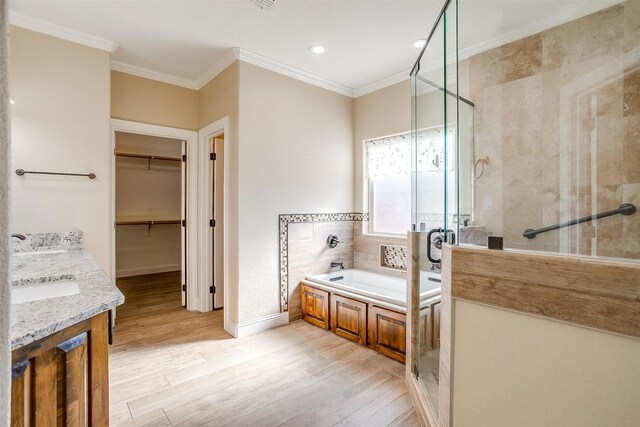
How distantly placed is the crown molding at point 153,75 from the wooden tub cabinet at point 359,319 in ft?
8.65

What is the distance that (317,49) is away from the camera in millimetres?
2906

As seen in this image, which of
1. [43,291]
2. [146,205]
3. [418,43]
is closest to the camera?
[43,291]

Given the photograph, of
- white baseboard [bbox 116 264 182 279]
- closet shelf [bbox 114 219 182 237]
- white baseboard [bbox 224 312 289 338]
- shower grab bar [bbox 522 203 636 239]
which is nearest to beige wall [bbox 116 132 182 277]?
white baseboard [bbox 116 264 182 279]

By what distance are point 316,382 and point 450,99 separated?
2.05 m

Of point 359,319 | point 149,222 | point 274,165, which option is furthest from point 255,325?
point 149,222

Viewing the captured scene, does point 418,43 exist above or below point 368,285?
above

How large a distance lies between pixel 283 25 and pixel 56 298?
7.86 feet

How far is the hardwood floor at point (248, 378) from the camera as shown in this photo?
1.84 m

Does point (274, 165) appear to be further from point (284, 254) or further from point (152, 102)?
point (152, 102)

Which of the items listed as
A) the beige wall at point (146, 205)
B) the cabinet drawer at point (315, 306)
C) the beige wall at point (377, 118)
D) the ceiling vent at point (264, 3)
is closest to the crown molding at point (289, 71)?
the beige wall at point (377, 118)

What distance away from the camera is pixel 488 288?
1217mm

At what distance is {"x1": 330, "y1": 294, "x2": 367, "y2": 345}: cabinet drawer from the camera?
2.77 m

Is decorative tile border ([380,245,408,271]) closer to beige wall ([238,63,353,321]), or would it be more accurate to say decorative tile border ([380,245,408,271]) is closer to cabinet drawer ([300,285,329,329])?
beige wall ([238,63,353,321])

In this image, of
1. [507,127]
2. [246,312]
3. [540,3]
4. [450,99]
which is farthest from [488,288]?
[246,312]
